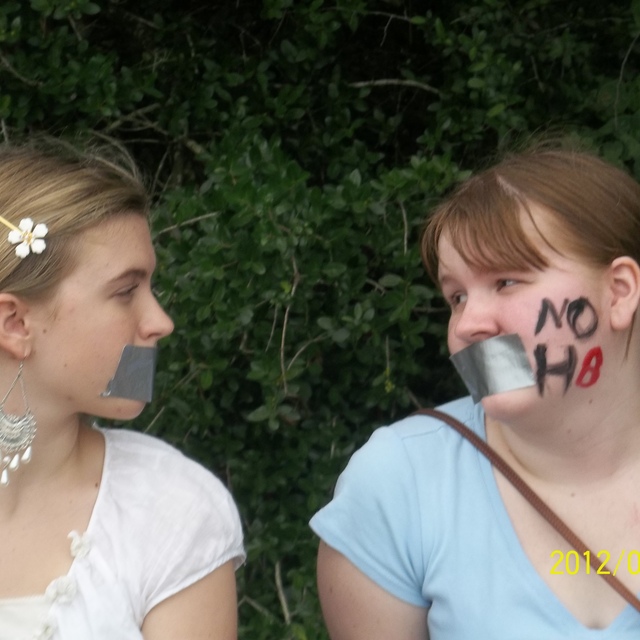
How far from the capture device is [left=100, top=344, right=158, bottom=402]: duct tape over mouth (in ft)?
5.19

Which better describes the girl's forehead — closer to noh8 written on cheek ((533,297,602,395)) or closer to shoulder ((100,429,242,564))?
noh8 written on cheek ((533,297,602,395))

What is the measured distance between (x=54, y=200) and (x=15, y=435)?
40 cm

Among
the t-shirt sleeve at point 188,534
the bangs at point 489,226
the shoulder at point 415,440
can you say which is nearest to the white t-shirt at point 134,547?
the t-shirt sleeve at point 188,534

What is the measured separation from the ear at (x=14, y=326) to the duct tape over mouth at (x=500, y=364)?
2.37 feet

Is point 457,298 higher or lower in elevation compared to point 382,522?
higher

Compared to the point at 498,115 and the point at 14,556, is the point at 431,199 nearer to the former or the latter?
the point at 498,115

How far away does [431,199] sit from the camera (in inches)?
90.7

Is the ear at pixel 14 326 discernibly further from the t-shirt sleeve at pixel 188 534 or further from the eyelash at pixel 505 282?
the eyelash at pixel 505 282

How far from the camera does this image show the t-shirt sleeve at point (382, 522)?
1642 millimetres

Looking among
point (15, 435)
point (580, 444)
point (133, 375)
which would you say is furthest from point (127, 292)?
point (580, 444)

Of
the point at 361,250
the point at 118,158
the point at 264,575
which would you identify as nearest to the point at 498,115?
the point at 361,250

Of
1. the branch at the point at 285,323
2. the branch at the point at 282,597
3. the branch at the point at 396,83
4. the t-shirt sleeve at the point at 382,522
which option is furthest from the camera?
the branch at the point at 396,83

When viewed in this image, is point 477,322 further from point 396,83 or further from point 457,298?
point 396,83

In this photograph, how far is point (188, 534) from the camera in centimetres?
165
